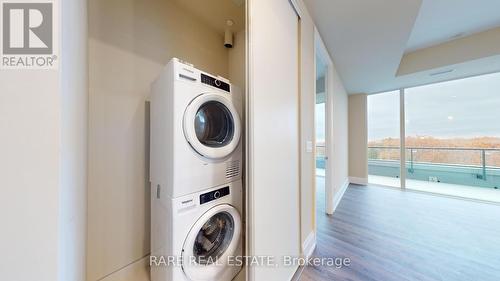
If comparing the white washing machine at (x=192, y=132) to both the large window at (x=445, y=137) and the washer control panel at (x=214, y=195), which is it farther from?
the large window at (x=445, y=137)

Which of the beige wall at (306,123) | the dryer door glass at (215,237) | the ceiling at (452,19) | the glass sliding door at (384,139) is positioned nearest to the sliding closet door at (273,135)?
the beige wall at (306,123)

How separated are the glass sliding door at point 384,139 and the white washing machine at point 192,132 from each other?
4743 millimetres

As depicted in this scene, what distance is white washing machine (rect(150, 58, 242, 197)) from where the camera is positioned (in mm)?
1061

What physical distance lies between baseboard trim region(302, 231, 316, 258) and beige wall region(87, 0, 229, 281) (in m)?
1.40

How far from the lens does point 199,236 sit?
1280 millimetres

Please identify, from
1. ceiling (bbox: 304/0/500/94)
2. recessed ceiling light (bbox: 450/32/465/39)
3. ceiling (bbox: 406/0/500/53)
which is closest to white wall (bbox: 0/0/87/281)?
ceiling (bbox: 304/0/500/94)

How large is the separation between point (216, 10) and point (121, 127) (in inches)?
58.3

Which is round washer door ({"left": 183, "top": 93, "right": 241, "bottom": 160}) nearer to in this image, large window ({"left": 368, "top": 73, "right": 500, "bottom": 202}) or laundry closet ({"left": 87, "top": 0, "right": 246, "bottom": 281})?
laundry closet ({"left": 87, "top": 0, "right": 246, "bottom": 281})

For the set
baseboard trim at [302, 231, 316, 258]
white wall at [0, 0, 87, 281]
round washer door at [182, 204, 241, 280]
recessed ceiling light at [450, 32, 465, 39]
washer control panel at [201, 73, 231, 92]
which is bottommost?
baseboard trim at [302, 231, 316, 258]

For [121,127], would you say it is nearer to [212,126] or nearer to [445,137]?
[212,126]

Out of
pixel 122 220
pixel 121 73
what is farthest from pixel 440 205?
pixel 121 73

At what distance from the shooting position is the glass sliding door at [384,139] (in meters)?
4.41

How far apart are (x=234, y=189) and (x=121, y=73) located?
4.26 ft

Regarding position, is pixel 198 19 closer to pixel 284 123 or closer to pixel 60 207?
pixel 284 123
